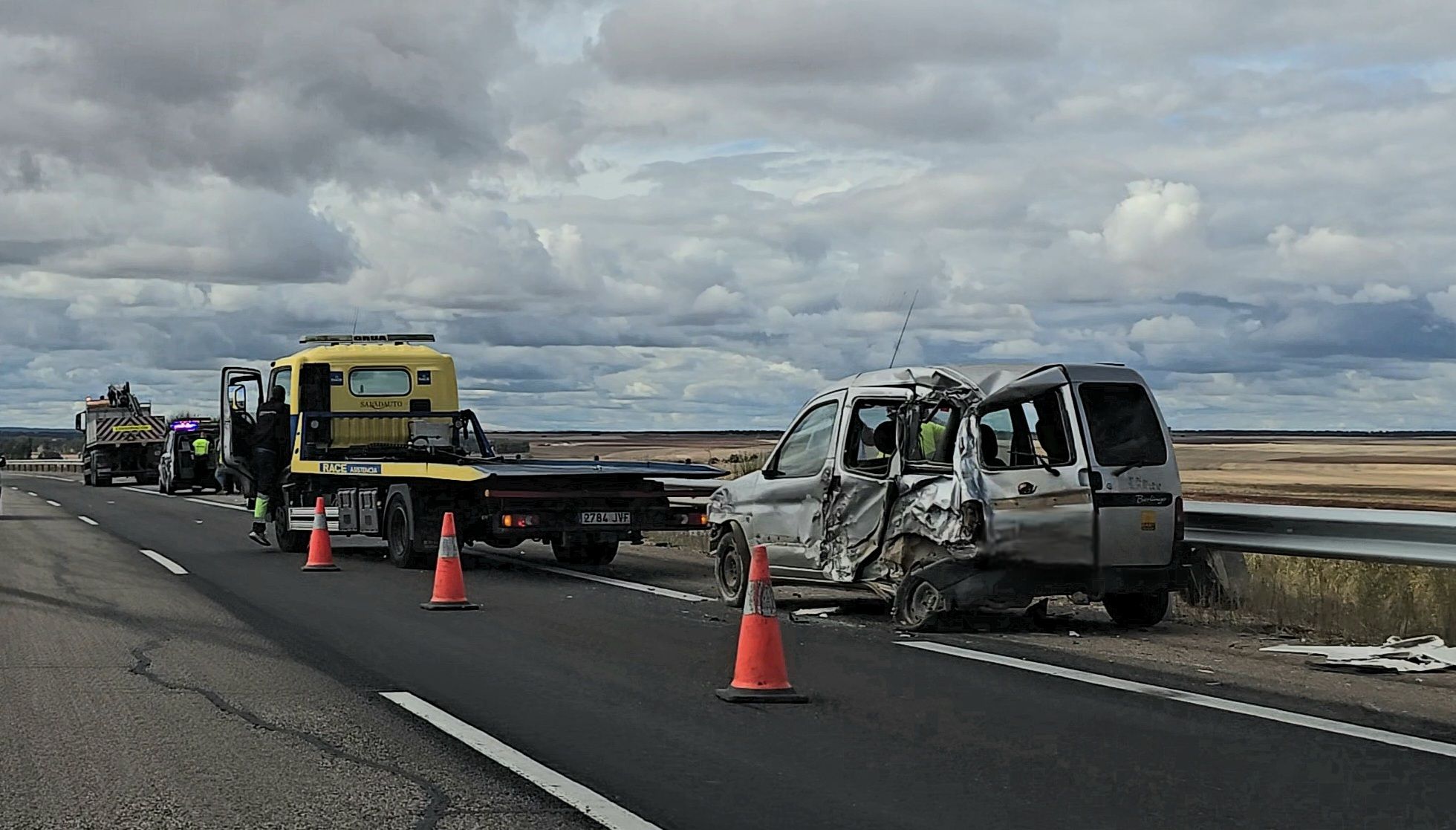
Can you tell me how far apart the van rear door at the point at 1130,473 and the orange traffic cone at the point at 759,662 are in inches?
124

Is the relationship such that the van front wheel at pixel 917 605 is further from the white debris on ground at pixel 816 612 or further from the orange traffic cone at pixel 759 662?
the orange traffic cone at pixel 759 662

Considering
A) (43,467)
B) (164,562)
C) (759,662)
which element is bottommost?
(759,662)

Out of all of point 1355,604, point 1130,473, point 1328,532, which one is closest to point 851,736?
point 1130,473

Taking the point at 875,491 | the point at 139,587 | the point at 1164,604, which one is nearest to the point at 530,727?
the point at 875,491

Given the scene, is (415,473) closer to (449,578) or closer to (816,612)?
(449,578)

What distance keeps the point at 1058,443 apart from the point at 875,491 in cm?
146

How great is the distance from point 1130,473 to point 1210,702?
295cm

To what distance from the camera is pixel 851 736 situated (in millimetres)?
7922

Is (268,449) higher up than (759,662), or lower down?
higher up

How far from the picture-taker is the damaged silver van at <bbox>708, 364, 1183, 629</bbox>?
11.4 meters

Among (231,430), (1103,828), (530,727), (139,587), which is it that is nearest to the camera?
(1103,828)

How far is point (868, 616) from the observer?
12.9 m

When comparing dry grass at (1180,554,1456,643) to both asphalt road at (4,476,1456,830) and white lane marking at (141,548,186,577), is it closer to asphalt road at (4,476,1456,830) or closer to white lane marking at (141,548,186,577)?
asphalt road at (4,476,1456,830)

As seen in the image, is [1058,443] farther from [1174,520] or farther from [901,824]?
[901,824]
